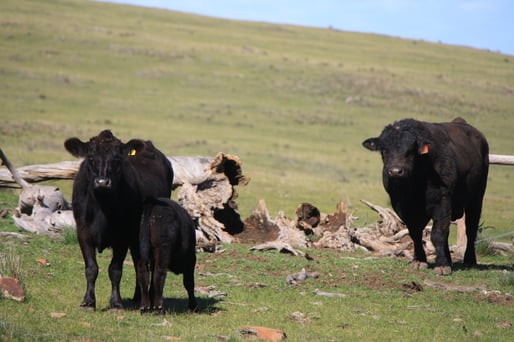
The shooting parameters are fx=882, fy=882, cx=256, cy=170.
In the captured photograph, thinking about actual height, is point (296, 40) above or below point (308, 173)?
above

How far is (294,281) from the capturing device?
44.1 feet

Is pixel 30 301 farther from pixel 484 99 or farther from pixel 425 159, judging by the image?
pixel 484 99

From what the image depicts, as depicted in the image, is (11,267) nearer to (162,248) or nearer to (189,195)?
(162,248)

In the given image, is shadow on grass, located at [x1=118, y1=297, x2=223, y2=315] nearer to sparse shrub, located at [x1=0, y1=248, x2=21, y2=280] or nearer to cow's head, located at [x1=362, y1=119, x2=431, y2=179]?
sparse shrub, located at [x1=0, y1=248, x2=21, y2=280]

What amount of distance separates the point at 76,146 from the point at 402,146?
18.6 feet

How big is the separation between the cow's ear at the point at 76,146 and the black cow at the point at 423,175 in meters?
5.34

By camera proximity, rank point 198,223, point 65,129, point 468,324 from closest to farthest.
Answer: point 468,324
point 198,223
point 65,129

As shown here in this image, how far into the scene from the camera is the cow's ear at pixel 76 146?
11.3 meters

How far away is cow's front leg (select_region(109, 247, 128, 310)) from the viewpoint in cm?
1117

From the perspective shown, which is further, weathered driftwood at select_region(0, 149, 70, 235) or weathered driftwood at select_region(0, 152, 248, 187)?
weathered driftwood at select_region(0, 152, 248, 187)

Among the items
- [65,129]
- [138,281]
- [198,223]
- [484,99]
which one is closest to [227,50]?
[484,99]

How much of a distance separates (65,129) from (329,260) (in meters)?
28.8

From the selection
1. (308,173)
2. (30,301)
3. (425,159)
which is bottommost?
(308,173)

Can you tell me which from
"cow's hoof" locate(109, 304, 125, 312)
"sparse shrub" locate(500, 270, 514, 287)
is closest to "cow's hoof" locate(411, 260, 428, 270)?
"sparse shrub" locate(500, 270, 514, 287)
